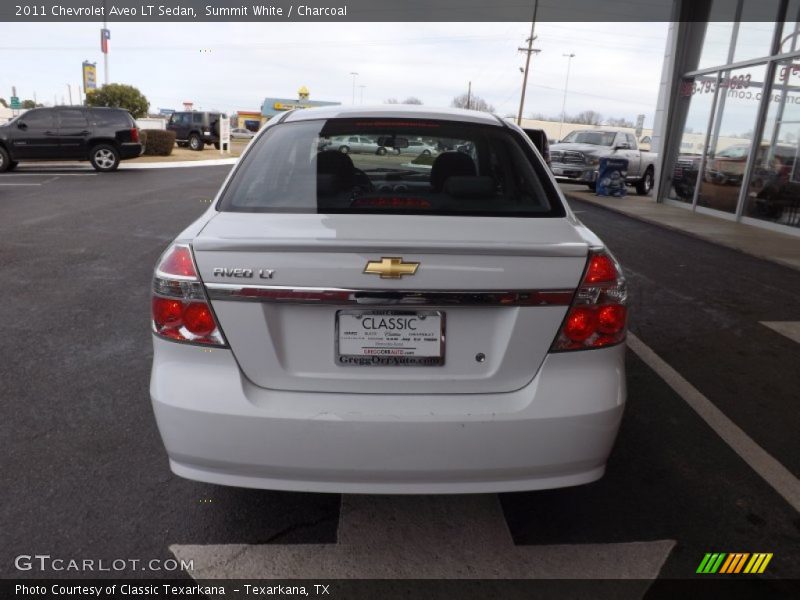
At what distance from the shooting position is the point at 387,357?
2203 millimetres

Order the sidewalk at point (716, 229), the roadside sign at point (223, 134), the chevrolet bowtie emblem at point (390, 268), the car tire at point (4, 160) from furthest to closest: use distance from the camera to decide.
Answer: the roadside sign at point (223, 134), the car tire at point (4, 160), the sidewalk at point (716, 229), the chevrolet bowtie emblem at point (390, 268)

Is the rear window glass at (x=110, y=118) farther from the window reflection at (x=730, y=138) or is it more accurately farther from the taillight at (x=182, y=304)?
the taillight at (x=182, y=304)

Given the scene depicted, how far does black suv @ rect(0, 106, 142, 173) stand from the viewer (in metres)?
18.6

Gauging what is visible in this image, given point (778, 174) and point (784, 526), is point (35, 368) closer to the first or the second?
point (784, 526)

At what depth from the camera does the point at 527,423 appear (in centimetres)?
215

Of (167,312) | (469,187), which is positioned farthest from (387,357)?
(469,187)

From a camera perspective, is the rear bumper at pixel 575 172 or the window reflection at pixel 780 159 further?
the rear bumper at pixel 575 172

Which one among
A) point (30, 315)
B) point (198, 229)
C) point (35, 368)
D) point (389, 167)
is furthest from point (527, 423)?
point (30, 315)

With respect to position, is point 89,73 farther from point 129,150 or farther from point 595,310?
point 595,310

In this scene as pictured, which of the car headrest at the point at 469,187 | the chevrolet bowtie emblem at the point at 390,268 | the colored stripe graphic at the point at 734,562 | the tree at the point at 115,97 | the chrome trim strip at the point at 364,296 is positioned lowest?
the colored stripe graphic at the point at 734,562

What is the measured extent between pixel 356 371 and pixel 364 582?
2.52ft

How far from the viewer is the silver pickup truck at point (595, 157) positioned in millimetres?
19344
